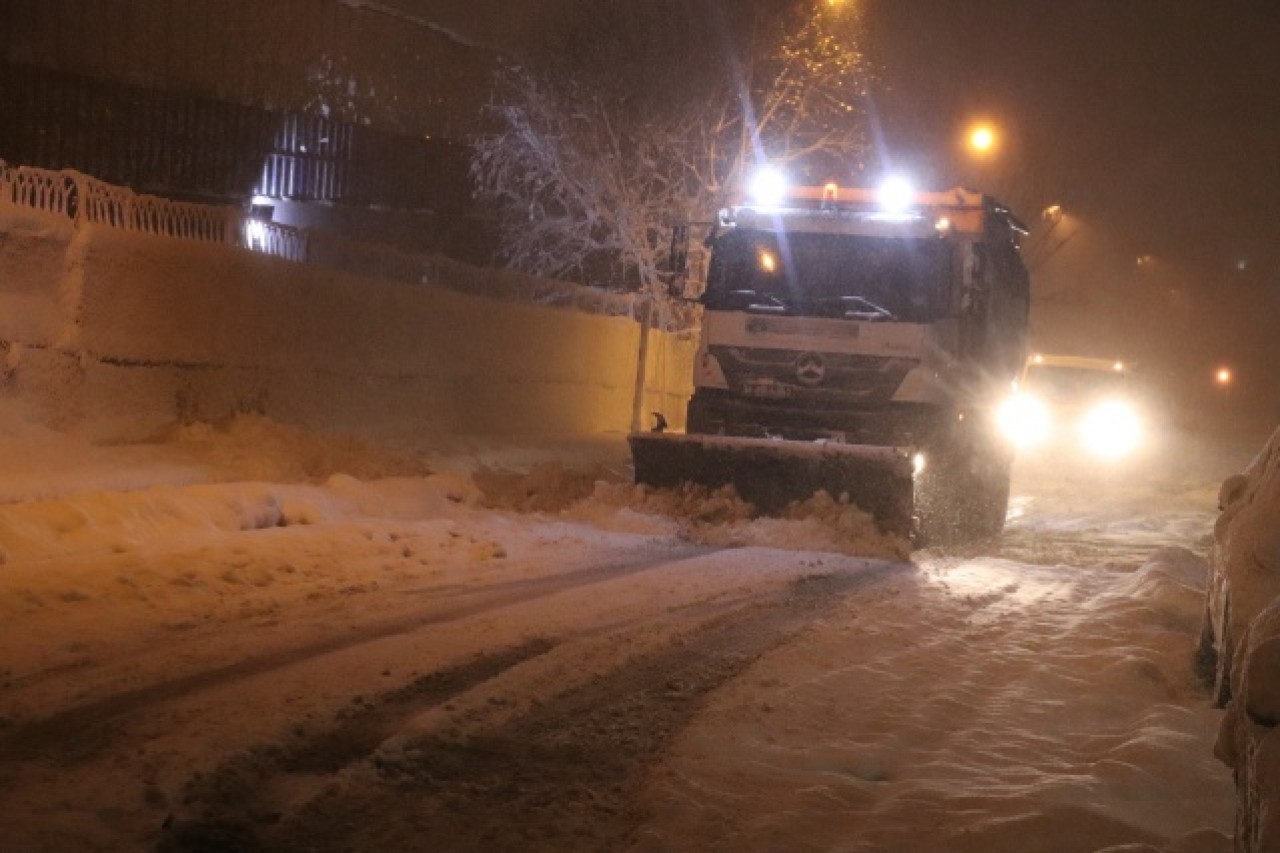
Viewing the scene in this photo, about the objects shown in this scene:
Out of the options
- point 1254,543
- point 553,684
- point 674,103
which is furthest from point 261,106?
point 1254,543

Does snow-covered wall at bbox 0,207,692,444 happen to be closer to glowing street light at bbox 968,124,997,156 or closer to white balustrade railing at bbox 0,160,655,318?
white balustrade railing at bbox 0,160,655,318

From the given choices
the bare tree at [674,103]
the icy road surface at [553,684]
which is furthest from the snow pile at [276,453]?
the bare tree at [674,103]

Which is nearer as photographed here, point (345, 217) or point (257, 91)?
point (257, 91)

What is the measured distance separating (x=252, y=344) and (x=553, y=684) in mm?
9565

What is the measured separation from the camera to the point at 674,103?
26.6 metres

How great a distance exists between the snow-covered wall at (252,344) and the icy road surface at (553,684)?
1.01 meters

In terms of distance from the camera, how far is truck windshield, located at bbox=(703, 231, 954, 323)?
45.0 ft

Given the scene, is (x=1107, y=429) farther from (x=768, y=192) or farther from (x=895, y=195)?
(x=768, y=192)

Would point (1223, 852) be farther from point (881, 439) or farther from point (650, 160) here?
point (650, 160)

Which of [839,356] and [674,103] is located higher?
[674,103]

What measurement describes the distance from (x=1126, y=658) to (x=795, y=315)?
20.3 ft

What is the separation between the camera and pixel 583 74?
26.8m

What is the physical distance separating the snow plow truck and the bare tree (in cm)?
1179

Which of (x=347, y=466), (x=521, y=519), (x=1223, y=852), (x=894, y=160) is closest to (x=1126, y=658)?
(x=1223, y=852)
